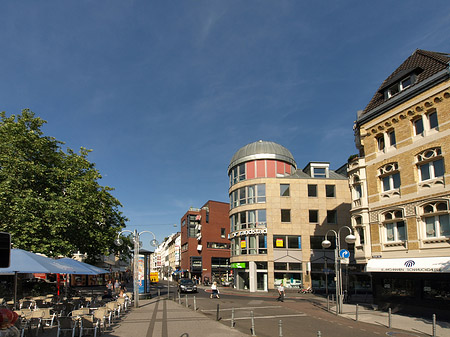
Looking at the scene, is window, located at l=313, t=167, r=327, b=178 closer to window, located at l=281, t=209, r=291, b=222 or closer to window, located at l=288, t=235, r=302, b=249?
window, located at l=281, t=209, r=291, b=222

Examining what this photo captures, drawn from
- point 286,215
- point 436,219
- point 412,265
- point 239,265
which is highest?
point 286,215

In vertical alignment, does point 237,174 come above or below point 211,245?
above

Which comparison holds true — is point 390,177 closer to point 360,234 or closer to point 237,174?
point 360,234

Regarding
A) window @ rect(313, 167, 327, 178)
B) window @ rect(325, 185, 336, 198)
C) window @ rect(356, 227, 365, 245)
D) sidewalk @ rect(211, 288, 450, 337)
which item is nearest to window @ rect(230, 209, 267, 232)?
window @ rect(325, 185, 336, 198)


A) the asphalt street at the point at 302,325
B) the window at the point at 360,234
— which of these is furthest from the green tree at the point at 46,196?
the window at the point at 360,234

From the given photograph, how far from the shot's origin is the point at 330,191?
43.0 m

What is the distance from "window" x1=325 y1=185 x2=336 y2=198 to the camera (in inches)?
1689

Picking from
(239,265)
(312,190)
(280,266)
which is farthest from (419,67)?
(239,265)

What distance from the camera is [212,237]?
67.3 metres

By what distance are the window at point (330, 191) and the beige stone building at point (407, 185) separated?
17979 mm

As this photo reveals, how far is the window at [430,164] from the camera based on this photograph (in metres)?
19.0

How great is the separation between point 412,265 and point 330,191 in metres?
24.6

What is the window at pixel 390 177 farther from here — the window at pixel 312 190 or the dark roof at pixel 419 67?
the window at pixel 312 190

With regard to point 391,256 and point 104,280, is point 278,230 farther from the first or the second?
point 104,280
